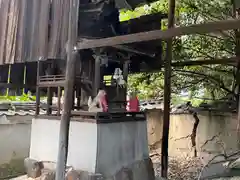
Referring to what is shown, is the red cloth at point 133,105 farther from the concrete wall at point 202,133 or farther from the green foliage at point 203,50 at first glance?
the concrete wall at point 202,133

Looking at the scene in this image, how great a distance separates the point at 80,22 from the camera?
8836 millimetres

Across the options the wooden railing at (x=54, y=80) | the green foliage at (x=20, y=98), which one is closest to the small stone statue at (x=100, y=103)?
the wooden railing at (x=54, y=80)

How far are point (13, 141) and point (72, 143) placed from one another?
4575mm

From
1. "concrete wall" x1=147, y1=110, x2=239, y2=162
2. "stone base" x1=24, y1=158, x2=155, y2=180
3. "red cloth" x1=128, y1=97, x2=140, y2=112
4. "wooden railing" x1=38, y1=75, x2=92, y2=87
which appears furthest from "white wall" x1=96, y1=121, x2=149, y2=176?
"concrete wall" x1=147, y1=110, x2=239, y2=162

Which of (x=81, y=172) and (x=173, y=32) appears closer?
(x=173, y=32)

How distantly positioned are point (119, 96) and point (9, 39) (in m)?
4.04

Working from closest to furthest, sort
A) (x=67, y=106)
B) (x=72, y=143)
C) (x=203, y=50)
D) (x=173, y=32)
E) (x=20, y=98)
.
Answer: (x=173, y=32)
(x=67, y=106)
(x=72, y=143)
(x=203, y=50)
(x=20, y=98)

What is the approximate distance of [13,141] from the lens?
39.2 ft

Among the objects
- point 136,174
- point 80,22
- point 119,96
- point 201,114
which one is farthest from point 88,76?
point 201,114

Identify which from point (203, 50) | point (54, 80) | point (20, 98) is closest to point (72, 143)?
point (54, 80)

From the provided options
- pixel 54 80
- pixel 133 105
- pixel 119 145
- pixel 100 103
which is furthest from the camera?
pixel 133 105

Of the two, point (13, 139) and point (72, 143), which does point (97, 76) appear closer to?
point (72, 143)

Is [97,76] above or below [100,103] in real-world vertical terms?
above

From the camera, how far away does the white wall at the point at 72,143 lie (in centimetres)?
796
